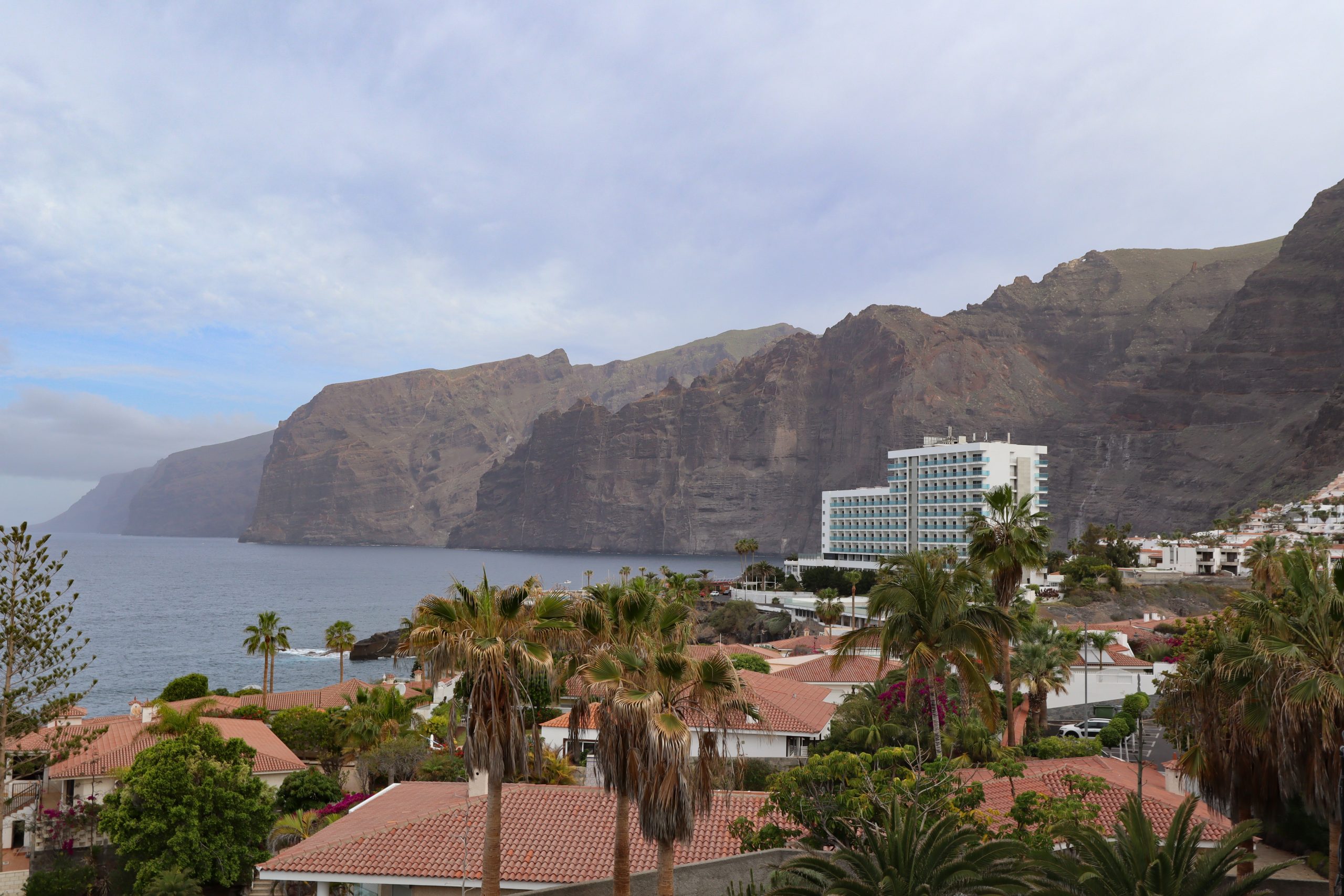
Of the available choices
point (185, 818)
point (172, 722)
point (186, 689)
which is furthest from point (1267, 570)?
point (186, 689)

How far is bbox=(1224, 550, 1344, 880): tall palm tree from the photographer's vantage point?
16.0 m

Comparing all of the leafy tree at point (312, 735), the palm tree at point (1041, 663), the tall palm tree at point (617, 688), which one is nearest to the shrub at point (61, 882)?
the leafy tree at point (312, 735)

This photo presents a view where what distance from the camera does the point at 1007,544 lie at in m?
30.0

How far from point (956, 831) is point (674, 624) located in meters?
5.33

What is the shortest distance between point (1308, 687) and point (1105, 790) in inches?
329

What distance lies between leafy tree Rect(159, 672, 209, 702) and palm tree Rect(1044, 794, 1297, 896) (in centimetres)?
5141

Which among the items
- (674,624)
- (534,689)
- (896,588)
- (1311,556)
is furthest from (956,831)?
(534,689)

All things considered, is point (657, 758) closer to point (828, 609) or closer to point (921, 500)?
point (828, 609)

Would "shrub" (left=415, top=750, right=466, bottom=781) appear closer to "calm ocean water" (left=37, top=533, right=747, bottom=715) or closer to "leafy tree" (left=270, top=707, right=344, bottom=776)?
"leafy tree" (left=270, top=707, right=344, bottom=776)

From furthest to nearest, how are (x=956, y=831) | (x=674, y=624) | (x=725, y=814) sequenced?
(x=725, y=814) < (x=674, y=624) < (x=956, y=831)

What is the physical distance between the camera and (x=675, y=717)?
14414 millimetres

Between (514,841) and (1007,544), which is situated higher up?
(1007,544)

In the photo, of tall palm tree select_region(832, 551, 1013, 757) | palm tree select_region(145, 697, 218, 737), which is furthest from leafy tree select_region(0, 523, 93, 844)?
tall palm tree select_region(832, 551, 1013, 757)

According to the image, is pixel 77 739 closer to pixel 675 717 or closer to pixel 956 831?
pixel 675 717
